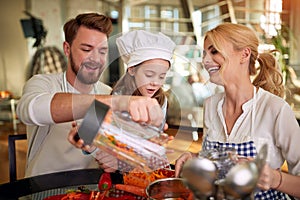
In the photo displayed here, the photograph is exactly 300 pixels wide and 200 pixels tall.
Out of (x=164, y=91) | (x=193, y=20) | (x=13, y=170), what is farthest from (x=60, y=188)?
(x=193, y=20)

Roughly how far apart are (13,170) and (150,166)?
1.01 m

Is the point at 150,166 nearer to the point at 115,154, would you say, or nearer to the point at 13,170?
the point at 115,154

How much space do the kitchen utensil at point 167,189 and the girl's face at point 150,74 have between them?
217mm

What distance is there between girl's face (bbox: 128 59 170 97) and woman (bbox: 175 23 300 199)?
30 centimetres

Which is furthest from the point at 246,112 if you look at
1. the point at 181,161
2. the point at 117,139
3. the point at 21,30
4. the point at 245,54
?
the point at 21,30

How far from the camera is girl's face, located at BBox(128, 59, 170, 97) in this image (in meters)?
0.75

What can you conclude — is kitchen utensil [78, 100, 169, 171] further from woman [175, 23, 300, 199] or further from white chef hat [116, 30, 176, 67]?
woman [175, 23, 300, 199]

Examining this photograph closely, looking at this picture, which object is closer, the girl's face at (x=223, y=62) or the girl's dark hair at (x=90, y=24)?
the girl's face at (x=223, y=62)

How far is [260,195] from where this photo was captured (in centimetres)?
118

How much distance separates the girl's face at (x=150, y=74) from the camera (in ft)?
2.45

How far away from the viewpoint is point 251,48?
123cm

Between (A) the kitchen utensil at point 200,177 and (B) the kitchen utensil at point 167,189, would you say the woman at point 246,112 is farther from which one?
(A) the kitchen utensil at point 200,177

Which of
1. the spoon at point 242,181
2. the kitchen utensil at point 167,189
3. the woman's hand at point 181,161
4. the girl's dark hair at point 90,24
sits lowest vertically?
the kitchen utensil at point 167,189

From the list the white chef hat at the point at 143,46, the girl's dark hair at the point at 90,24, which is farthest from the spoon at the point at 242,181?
the girl's dark hair at the point at 90,24
